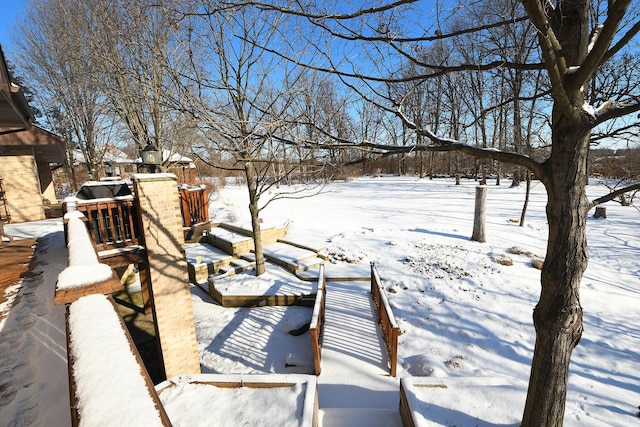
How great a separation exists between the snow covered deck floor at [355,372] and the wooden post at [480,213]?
18.2ft

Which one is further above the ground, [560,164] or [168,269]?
[560,164]

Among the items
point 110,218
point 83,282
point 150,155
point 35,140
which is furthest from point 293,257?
point 35,140

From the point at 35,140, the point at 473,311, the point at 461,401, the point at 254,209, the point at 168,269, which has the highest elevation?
the point at 35,140

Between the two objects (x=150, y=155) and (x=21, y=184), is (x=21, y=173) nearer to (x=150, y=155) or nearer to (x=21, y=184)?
(x=21, y=184)

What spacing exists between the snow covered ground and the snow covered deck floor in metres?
0.21

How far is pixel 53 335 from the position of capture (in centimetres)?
277

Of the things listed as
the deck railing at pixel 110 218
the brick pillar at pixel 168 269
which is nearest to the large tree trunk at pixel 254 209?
the brick pillar at pixel 168 269

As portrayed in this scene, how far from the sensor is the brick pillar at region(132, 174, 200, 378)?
4852 millimetres

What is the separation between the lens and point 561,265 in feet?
6.63

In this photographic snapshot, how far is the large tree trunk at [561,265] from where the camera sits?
1.94 metres

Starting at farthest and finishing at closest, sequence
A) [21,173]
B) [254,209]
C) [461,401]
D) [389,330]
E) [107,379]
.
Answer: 1. [21,173]
2. [254,209]
3. [389,330]
4. [461,401]
5. [107,379]

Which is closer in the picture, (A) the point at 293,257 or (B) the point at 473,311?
(B) the point at 473,311

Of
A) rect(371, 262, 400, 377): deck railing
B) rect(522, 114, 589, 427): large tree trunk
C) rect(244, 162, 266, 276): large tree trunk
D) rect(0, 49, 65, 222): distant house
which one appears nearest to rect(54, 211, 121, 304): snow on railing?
rect(522, 114, 589, 427): large tree trunk

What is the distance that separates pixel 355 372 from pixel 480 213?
7.46 metres
